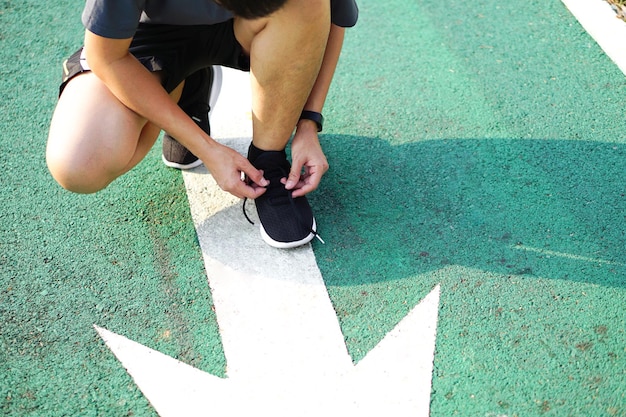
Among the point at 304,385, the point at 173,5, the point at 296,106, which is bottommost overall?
the point at 304,385

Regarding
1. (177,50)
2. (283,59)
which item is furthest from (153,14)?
(283,59)

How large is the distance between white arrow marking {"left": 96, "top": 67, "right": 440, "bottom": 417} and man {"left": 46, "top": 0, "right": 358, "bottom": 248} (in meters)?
0.17

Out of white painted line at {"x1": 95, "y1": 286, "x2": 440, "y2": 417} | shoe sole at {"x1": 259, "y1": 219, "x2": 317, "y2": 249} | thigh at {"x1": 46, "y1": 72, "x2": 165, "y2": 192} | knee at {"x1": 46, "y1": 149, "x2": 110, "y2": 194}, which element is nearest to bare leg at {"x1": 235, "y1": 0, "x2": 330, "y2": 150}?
shoe sole at {"x1": 259, "y1": 219, "x2": 317, "y2": 249}

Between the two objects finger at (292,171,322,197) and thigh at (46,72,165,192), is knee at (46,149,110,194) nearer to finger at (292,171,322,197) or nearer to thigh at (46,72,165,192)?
thigh at (46,72,165,192)

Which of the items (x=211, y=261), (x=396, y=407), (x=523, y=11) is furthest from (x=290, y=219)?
(x=523, y=11)

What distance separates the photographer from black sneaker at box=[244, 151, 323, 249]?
2.39 metres

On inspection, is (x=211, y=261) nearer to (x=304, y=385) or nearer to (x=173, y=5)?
(x=304, y=385)

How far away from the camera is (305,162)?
2430 millimetres

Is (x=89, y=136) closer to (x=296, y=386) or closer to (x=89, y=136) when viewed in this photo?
(x=89, y=136)

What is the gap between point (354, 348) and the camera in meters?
2.11

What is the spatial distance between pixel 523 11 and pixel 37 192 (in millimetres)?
2576

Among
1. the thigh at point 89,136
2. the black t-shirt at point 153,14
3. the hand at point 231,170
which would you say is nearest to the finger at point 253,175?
the hand at point 231,170

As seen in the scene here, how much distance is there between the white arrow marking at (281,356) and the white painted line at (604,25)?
5.83 feet

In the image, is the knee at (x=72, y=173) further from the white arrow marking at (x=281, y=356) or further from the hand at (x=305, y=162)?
the hand at (x=305, y=162)
